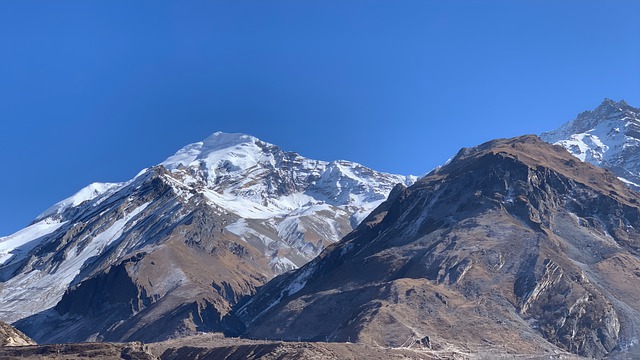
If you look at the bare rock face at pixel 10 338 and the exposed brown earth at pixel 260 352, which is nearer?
the exposed brown earth at pixel 260 352

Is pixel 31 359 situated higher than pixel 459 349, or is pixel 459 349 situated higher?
pixel 31 359

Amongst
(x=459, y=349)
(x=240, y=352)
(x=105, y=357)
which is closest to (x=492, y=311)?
(x=459, y=349)

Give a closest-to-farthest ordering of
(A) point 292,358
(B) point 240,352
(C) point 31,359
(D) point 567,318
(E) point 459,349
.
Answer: (C) point 31,359
(A) point 292,358
(B) point 240,352
(E) point 459,349
(D) point 567,318

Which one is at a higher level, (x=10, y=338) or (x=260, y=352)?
(x=10, y=338)

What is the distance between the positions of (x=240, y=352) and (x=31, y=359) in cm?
6536

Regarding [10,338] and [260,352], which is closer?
[10,338]

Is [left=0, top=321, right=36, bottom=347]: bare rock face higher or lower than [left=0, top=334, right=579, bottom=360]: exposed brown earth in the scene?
higher

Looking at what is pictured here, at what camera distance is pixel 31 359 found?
103250 millimetres

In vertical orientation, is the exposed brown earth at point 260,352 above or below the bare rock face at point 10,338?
below

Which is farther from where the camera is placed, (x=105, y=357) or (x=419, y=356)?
(x=419, y=356)

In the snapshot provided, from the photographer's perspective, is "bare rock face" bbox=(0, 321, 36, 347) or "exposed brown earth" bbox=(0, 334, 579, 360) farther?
"bare rock face" bbox=(0, 321, 36, 347)

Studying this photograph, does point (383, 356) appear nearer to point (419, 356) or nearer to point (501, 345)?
point (419, 356)

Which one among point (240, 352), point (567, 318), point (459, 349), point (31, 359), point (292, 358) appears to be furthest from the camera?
point (567, 318)

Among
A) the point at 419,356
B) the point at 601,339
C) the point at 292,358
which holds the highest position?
the point at 292,358
